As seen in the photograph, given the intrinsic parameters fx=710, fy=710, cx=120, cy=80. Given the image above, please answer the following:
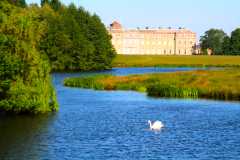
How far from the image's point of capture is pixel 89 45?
5197 inches

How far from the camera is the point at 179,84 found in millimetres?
71000

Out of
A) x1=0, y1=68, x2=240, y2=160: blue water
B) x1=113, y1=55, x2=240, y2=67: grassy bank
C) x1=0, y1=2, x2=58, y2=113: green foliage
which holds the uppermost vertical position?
x1=0, y1=2, x2=58, y2=113: green foliage

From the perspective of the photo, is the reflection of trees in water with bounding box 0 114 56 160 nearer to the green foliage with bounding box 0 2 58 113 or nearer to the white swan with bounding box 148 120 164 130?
the green foliage with bounding box 0 2 58 113

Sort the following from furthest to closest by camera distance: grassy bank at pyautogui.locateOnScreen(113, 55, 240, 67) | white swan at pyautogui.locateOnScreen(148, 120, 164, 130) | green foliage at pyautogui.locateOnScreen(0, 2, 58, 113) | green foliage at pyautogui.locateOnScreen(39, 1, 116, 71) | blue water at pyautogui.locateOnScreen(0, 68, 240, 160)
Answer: grassy bank at pyautogui.locateOnScreen(113, 55, 240, 67), green foliage at pyautogui.locateOnScreen(39, 1, 116, 71), green foliage at pyautogui.locateOnScreen(0, 2, 58, 113), white swan at pyautogui.locateOnScreen(148, 120, 164, 130), blue water at pyautogui.locateOnScreen(0, 68, 240, 160)

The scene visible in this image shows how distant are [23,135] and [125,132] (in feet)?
19.8

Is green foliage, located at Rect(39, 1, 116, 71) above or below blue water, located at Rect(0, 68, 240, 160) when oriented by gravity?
above

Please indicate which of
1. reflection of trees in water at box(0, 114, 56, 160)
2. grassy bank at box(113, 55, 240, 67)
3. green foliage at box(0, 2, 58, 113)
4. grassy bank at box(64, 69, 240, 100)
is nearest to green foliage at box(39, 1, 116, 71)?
grassy bank at box(113, 55, 240, 67)

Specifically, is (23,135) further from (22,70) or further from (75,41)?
(75,41)

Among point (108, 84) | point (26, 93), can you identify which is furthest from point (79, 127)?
point (108, 84)

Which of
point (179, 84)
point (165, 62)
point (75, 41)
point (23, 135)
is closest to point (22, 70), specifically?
point (23, 135)

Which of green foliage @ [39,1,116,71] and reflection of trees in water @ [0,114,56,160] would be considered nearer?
reflection of trees in water @ [0,114,56,160]

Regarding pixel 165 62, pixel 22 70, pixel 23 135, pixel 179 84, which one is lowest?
pixel 23 135

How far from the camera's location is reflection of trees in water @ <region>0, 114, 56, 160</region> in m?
34.6

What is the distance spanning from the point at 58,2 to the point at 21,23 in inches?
3805
